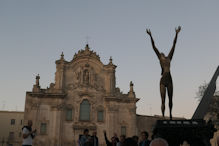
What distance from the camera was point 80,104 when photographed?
33.8 m

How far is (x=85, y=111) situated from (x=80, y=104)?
1.07m

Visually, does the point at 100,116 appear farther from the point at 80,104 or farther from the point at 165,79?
the point at 165,79

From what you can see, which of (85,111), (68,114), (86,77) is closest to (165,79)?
(85,111)

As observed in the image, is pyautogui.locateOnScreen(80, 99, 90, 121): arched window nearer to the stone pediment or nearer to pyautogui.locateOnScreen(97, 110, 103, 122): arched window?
pyautogui.locateOnScreen(97, 110, 103, 122): arched window

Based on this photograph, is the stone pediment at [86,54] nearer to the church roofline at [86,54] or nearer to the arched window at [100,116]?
the church roofline at [86,54]

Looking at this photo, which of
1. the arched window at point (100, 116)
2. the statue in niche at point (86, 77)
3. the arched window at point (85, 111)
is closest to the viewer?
the arched window at point (85, 111)

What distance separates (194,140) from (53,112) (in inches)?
1077

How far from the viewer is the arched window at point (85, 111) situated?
3341cm

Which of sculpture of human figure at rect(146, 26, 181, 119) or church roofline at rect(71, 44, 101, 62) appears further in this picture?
church roofline at rect(71, 44, 101, 62)

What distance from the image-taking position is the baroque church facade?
106 ft

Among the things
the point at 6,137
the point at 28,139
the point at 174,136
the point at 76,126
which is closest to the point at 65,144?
the point at 76,126

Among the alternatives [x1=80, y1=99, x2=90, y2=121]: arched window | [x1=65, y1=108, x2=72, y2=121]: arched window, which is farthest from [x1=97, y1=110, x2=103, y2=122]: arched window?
[x1=65, y1=108, x2=72, y2=121]: arched window

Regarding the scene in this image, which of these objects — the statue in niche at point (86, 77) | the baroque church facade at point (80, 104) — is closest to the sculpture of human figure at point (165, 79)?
the baroque church facade at point (80, 104)

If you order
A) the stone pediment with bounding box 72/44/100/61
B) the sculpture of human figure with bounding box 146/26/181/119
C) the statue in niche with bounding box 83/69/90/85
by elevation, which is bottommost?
the sculpture of human figure with bounding box 146/26/181/119
